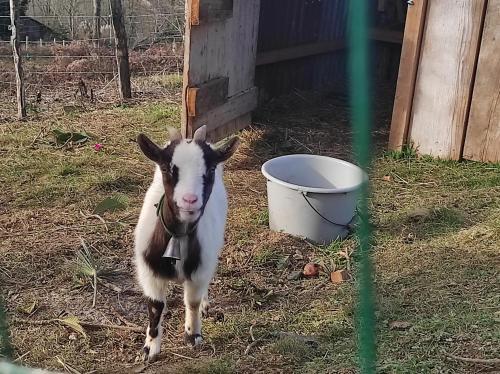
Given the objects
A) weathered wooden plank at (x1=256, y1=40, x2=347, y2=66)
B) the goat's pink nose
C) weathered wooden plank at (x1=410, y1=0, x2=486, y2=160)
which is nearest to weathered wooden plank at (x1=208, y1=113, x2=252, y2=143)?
weathered wooden plank at (x1=256, y1=40, x2=347, y2=66)

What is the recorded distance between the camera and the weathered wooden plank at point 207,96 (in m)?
4.60

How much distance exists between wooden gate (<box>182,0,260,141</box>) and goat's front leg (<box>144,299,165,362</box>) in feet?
7.03

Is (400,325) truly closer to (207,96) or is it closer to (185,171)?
(185,171)

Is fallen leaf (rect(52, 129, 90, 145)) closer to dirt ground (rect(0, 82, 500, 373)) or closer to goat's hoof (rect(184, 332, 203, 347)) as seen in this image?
dirt ground (rect(0, 82, 500, 373))

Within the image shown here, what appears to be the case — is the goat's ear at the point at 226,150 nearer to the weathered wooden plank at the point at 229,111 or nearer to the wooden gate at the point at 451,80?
the weathered wooden plank at the point at 229,111

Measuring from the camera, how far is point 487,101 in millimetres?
4793

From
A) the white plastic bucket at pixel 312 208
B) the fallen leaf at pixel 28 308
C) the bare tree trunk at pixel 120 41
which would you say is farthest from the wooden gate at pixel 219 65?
the fallen leaf at pixel 28 308

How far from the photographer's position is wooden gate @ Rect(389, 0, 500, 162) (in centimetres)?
472

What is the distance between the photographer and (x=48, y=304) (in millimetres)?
3055

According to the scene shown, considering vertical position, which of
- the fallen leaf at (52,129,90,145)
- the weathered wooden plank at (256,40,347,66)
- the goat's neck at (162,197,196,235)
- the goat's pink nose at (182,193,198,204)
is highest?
the weathered wooden plank at (256,40,347,66)

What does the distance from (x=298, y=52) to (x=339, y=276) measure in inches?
159

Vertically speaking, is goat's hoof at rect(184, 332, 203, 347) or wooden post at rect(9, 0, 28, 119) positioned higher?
wooden post at rect(9, 0, 28, 119)

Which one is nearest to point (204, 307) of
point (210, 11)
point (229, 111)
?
point (210, 11)

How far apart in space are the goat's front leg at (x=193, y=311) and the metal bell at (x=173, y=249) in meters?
0.18
